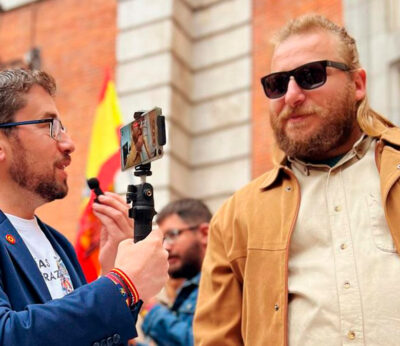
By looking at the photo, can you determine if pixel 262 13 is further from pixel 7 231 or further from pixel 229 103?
pixel 7 231

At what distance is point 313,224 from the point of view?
284cm

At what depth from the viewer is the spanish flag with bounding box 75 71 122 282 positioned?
226 inches

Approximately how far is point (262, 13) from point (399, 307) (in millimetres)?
6524

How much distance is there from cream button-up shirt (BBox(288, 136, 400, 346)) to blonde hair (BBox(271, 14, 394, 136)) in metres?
0.10

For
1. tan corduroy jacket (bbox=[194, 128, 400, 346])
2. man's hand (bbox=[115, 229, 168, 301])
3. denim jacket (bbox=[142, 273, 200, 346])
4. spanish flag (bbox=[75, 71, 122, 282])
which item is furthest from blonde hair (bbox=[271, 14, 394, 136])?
spanish flag (bbox=[75, 71, 122, 282])

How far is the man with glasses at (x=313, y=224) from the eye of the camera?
8.75ft

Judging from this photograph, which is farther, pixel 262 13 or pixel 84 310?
pixel 262 13

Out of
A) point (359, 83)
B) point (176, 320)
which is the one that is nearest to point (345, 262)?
point (359, 83)

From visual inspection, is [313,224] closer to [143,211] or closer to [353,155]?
[353,155]

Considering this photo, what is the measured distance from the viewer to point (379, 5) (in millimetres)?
7297

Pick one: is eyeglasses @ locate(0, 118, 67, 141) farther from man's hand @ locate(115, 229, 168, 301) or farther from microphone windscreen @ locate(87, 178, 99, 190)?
man's hand @ locate(115, 229, 168, 301)

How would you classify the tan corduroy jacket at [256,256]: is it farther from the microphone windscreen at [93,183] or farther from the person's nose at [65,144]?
the person's nose at [65,144]

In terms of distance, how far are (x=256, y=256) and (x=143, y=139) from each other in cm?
72

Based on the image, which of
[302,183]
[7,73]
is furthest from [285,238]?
[7,73]
